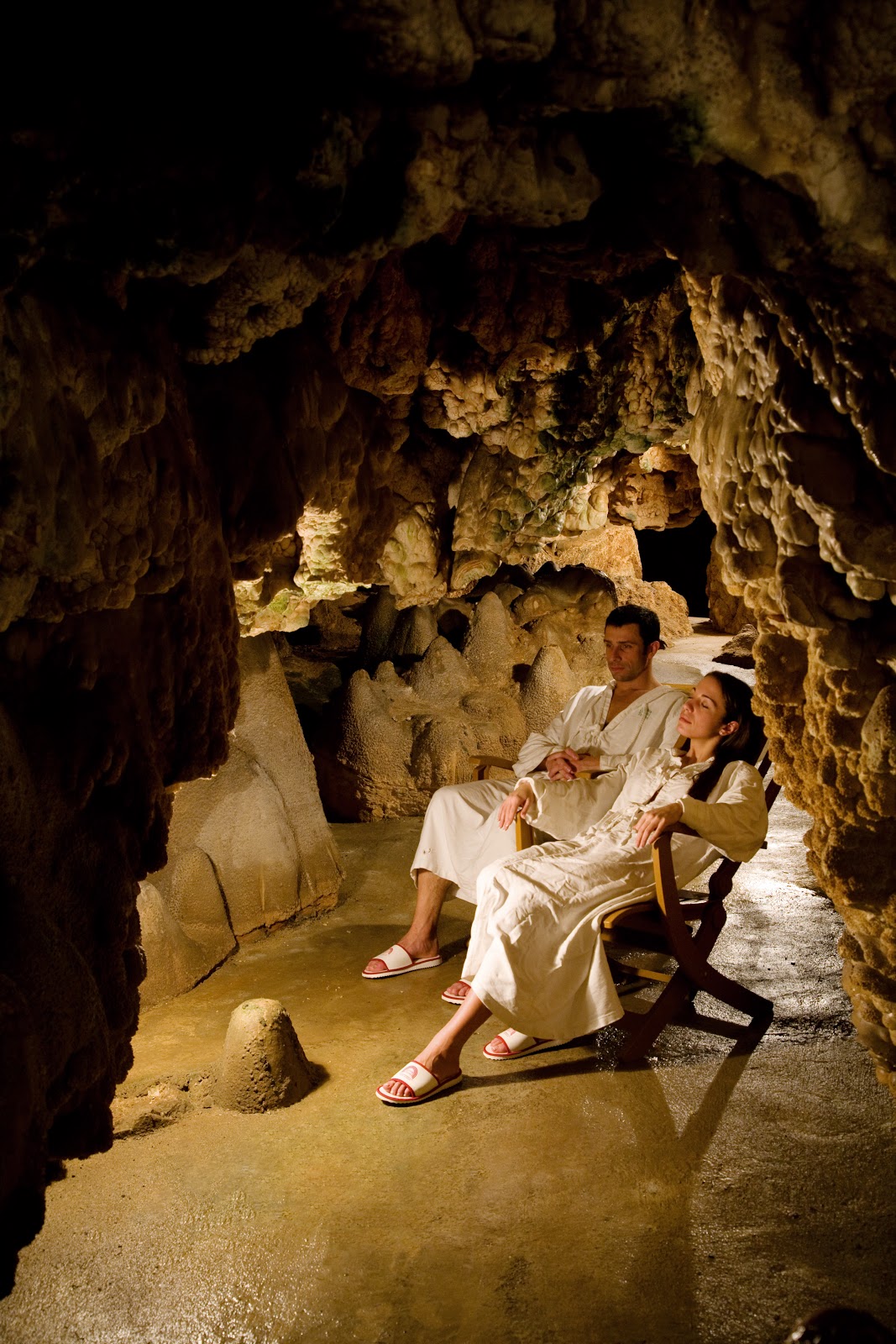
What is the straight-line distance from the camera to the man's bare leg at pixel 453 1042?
142 inches

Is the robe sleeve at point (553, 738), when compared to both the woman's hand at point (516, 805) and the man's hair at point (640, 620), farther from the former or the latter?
the man's hair at point (640, 620)

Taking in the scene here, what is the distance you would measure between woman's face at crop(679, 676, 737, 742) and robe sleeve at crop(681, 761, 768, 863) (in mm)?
211

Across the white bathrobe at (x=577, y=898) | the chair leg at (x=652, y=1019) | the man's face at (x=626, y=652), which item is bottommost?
the chair leg at (x=652, y=1019)

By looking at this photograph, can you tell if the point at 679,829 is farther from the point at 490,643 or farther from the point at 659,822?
the point at 490,643

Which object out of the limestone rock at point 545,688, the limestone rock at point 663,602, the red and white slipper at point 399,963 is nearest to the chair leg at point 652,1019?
the red and white slipper at point 399,963

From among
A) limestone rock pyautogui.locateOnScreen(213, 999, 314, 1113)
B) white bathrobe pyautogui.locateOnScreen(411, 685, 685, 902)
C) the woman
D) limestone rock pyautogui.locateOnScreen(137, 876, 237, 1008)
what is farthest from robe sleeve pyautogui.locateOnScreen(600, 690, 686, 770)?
limestone rock pyautogui.locateOnScreen(137, 876, 237, 1008)

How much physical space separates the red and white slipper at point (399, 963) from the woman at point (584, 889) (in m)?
0.89

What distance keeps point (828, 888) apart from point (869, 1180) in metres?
0.99

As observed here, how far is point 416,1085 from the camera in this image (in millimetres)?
3559

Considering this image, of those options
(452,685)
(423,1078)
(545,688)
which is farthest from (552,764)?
(545,688)

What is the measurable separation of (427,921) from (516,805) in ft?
2.87

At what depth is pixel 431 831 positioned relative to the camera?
4.82m

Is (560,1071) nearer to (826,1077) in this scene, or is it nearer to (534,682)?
(826,1077)

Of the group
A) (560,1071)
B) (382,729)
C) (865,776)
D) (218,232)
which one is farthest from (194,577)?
(382,729)
